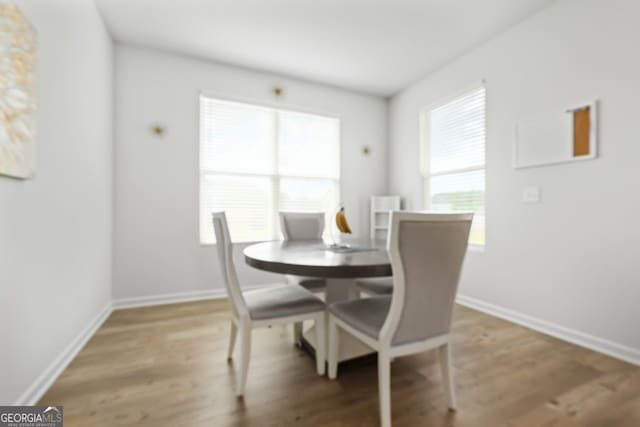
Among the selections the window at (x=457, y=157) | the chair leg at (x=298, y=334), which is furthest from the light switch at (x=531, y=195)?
the chair leg at (x=298, y=334)

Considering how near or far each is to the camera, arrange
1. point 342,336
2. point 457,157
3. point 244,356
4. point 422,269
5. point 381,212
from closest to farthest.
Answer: point 422,269 → point 244,356 → point 342,336 → point 457,157 → point 381,212

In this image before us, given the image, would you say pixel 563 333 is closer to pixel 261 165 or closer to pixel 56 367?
pixel 261 165

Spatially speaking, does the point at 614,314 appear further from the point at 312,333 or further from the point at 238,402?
the point at 238,402

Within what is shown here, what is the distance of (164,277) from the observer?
10.3 feet

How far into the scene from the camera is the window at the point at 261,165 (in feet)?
11.1

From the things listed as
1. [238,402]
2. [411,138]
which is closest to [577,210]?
[411,138]

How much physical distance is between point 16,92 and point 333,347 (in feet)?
6.40

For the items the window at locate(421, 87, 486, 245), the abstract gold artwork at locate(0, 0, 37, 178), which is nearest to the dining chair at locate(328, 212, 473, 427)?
the abstract gold artwork at locate(0, 0, 37, 178)

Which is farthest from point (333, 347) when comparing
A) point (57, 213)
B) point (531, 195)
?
point (531, 195)

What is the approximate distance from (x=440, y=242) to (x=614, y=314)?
1.84m

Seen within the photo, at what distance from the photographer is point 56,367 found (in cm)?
173

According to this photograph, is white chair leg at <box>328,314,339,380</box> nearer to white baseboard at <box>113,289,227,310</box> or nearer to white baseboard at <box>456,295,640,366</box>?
white baseboard at <box>456,295,640,366</box>

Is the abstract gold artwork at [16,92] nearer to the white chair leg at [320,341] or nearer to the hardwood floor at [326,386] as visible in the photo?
the hardwood floor at [326,386]

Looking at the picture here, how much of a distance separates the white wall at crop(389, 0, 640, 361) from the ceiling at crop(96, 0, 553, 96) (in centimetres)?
36
